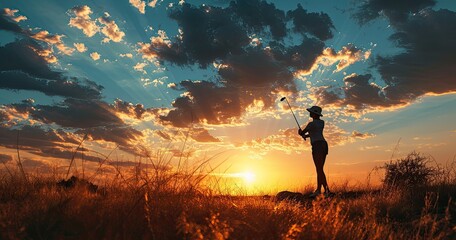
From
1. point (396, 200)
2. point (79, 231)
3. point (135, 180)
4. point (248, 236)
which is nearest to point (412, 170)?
point (396, 200)

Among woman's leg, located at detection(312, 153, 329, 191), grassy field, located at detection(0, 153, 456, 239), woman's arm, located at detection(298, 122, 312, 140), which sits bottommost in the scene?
grassy field, located at detection(0, 153, 456, 239)

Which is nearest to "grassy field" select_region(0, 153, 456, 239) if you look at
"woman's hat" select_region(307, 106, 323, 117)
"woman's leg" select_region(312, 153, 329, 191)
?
"woman's leg" select_region(312, 153, 329, 191)

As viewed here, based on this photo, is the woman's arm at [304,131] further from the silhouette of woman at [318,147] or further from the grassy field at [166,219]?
the grassy field at [166,219]

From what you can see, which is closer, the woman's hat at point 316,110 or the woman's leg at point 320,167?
the woman's leg at point 320,167

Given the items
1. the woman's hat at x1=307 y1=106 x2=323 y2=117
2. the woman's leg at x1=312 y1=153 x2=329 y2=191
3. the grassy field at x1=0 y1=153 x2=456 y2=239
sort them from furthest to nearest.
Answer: the woman's hat at x1=307 y1=106 x2=323 y2=117
the woman's leg at x1=312 y1=153 x2=329 y2=191
the grassy field at x1=0 y1=153 x2=456 y2=239

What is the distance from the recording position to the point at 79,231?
4738 millimetres

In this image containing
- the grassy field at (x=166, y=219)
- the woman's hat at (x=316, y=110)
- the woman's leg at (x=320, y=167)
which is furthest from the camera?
the woman's hat at (x=316, y=110)

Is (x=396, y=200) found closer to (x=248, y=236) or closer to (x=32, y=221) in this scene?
(x=248, y=236)

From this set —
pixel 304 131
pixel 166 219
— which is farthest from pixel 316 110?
pixel 166 219

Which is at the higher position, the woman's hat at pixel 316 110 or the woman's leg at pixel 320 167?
the woman's hat at pixel 316 110

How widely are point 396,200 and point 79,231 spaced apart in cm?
894

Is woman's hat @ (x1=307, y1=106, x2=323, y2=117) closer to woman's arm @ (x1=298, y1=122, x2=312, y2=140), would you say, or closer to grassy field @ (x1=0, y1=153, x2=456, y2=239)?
woman's arm @ (x1=298, y1=122, x2=312, y2=140)

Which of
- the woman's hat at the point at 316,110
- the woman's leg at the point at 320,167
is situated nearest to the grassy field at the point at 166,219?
the woman's leg at the point at 320,167

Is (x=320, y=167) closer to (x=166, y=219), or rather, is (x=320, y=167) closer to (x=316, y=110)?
(x=316, y=110)
